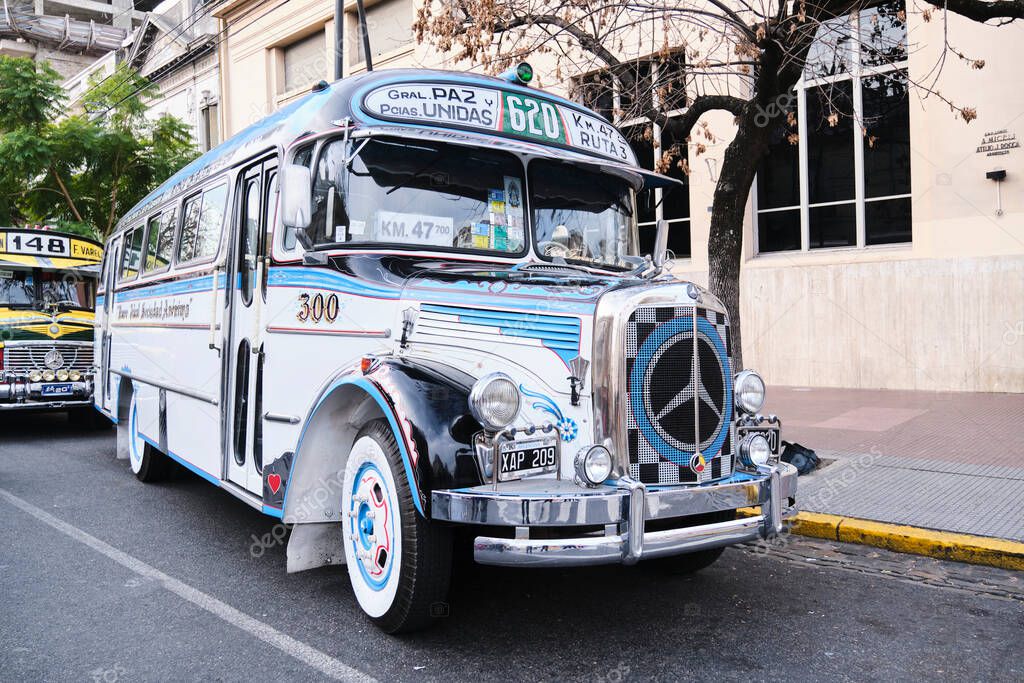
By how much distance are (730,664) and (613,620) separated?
691 mm

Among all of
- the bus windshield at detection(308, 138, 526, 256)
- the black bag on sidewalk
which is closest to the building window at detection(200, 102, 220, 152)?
the black bag on sidewalk

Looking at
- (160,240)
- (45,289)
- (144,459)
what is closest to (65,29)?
(45,289)

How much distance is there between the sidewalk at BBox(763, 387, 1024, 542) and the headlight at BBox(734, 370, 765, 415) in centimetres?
221

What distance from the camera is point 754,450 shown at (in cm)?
411

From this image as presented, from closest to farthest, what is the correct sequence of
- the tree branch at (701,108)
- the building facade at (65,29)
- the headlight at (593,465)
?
the headlight at (593,465)
the tree branch at (701,108)
the building facade at (65,29)

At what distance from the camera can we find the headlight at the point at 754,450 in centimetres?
411

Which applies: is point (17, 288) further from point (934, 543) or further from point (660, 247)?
point (934, 543)

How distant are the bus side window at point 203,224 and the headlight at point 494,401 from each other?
2.95 metres

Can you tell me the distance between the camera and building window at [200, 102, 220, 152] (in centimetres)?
2572

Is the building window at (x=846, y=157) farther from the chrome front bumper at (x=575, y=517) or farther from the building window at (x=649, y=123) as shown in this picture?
the chrome front bumper at (x=575, y=517)

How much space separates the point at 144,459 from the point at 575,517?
572 cm

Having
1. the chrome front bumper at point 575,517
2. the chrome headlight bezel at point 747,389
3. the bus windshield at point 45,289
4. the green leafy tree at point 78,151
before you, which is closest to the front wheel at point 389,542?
the chrome front bumper at point 575,517

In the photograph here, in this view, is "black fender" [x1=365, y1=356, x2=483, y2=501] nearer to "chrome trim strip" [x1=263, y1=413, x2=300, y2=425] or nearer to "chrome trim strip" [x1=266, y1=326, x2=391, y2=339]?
"chrome trim strip" [x1=266, y1=326, x2=391, y2=339]

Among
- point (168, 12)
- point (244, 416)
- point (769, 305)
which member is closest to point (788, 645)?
point (244, 416)
